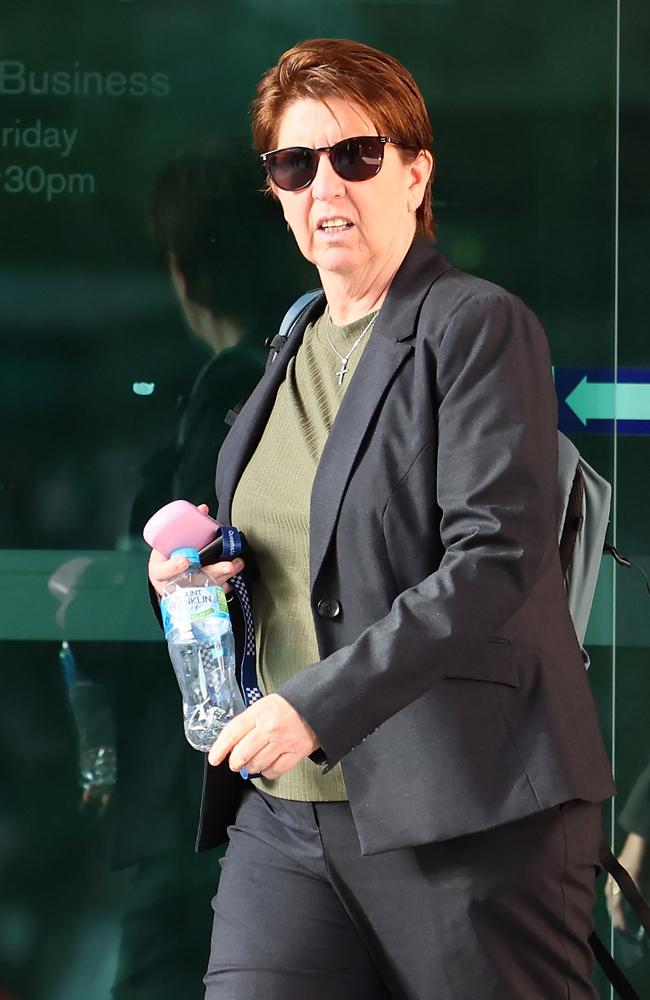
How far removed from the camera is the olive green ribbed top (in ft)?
7.00

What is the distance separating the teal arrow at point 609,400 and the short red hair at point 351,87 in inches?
49.1

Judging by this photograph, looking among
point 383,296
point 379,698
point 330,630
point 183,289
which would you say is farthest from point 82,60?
point 379,698

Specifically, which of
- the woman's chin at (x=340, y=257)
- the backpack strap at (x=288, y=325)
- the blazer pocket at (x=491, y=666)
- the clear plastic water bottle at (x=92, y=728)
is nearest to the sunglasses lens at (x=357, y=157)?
the woman's chin at (x=340, y=257)

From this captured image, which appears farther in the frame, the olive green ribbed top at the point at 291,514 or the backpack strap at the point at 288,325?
the backpack strap at the point at 288,325

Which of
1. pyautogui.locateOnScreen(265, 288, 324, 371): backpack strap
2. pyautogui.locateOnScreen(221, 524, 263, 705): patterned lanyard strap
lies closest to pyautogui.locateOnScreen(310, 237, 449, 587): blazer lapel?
pyautogui.locateOnScreen(221, 524, 263, 705): patterned lanyard strap

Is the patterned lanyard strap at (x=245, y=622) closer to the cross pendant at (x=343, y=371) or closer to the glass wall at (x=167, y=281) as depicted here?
the cross pendant at (x=343, y=371)

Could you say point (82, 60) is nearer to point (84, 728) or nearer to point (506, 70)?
point (506, 70)

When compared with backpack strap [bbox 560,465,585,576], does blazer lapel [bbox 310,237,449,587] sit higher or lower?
higher

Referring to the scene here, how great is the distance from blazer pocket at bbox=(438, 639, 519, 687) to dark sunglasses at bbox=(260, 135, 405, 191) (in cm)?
79

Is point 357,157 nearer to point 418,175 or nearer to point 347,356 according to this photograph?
point 418,175

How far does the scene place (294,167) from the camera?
86.8 inches

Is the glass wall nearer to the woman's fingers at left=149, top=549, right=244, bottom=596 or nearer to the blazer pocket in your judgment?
the woman's fingers at left=149, top=549, right=244, bottom=596

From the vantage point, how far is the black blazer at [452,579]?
185 centimetres

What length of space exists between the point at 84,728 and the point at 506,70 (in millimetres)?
1969
